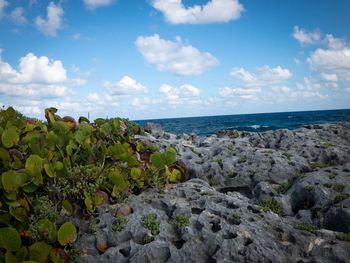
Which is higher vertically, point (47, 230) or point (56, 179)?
point (56, 179)

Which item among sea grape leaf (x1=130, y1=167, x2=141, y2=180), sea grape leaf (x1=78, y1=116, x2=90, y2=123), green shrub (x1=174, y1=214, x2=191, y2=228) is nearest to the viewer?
green shrub (x1=174, y1=214, x2=191, y2=228)

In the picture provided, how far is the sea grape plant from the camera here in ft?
17.0

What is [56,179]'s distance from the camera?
6.10 meters

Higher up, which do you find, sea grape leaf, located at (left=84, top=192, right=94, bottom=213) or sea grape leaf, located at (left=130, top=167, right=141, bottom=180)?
sea grape leaf, located at (left=130, top=167, right=141, bottom=180)


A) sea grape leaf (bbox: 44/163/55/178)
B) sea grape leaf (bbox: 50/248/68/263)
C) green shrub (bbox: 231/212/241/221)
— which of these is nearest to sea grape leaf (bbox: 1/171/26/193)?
sea grape leaf (bbox: 44/163/55/178)

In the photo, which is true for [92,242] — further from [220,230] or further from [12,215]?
[220,230]

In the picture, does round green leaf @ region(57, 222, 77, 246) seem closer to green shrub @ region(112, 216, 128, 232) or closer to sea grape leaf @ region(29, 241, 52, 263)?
sea grape leaf @ region(29, 241, 52, 263)

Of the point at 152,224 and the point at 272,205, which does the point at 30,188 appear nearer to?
the point at 152,224

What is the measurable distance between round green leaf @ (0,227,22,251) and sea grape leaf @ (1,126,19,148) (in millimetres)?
1865

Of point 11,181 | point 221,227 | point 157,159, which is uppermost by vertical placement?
point 157,159

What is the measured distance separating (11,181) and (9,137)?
114 cm

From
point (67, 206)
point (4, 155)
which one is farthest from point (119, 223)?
point (4, 155)

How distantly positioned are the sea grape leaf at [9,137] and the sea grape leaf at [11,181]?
92 cm

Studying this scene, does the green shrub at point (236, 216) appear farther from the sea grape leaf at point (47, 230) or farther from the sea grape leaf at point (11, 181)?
the sea grape leaf at point (11, 181)
